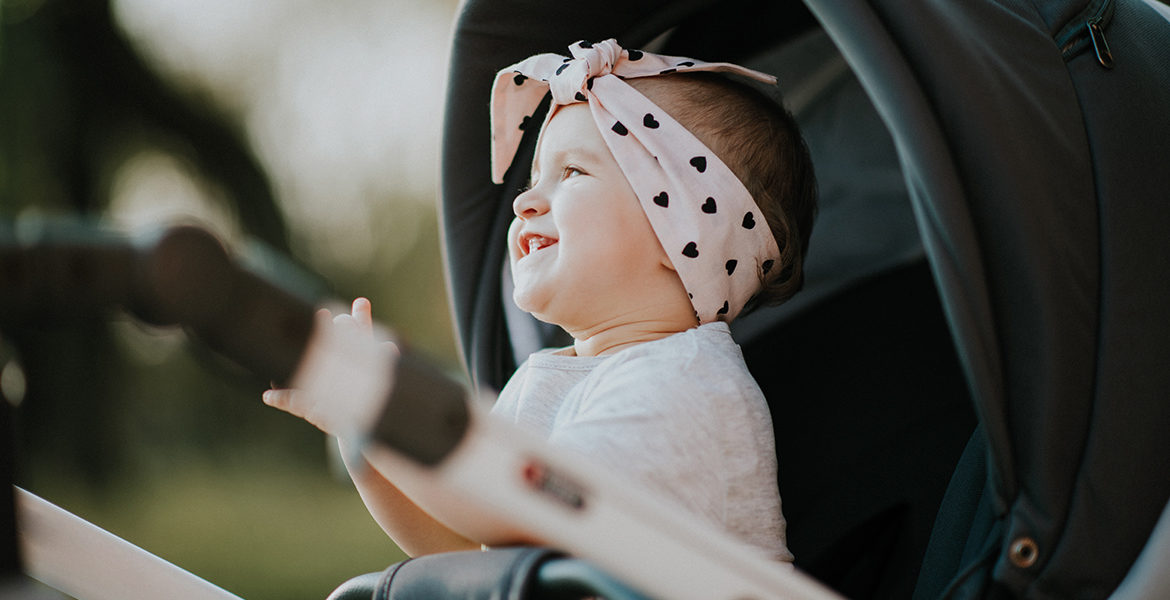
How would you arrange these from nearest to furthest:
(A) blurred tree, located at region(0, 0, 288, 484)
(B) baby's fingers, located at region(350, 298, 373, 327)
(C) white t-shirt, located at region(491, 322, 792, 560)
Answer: (C) white t-shirt, located at region(491, 322, 792, 560) < (B) baby's fingers, located at region(350, 298, 373, 327) < (A) blurred tree, located at region(0, 0, 288, 484)

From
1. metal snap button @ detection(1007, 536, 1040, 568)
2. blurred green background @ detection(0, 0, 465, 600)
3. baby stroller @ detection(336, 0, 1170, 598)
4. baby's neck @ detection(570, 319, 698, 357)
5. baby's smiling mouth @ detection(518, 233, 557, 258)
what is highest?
blurred green background @ detection(0, 0, 465, 600)

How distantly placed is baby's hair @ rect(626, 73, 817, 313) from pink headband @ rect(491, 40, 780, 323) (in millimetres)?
20

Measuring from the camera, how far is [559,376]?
3.36 feet

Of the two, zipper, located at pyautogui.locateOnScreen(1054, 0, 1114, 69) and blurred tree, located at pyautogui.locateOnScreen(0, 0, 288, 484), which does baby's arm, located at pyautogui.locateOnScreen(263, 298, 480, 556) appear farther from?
blurred tree, located at pyautogui.locateOnScreen(0, 0, 288, 484)

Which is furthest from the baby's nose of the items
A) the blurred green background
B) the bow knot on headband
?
the blurred green background

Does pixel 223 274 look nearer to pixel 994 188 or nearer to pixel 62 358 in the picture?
pixel 994 188

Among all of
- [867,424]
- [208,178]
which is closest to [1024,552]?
[867,424]

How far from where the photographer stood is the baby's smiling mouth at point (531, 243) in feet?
3.43

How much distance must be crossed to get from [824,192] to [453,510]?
2.44 feet

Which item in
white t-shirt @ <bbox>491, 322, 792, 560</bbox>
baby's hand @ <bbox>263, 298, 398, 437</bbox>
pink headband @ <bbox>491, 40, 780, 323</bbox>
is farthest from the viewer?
pink headband @ <bbox>491, 40, 780, 323</bbox>

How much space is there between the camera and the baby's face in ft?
3.27

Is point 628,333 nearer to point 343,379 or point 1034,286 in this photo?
point 1034,286

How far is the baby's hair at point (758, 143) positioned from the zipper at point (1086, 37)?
0.31 m

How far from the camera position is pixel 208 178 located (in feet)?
12.3
